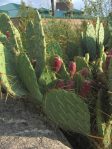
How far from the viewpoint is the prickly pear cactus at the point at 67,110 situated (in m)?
3.05

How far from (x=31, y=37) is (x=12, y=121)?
2.47 feet

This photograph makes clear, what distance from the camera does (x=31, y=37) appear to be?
12.1ft

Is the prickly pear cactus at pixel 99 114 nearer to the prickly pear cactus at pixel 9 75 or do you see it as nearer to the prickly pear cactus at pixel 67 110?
the prickly pear cactus at pixel 67 110

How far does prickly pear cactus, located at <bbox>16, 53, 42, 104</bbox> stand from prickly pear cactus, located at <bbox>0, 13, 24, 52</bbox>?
293mm

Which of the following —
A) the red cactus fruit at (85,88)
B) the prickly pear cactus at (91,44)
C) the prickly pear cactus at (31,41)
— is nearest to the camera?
the red cactus fruit at (85,88)

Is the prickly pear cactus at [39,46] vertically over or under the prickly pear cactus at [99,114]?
over

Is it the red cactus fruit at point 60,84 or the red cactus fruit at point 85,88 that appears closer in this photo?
the red cactus fruit at point 85,88

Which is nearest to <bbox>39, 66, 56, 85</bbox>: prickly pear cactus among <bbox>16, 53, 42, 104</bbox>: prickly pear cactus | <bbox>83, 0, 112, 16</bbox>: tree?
<bbox>16, 53, 42, 104</bbox>: prickly pear cactus

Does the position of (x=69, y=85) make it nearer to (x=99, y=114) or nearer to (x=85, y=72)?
(x=85, y=72)

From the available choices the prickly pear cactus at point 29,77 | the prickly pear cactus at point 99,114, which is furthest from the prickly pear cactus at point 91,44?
the prickly pear cactus at point 99,114

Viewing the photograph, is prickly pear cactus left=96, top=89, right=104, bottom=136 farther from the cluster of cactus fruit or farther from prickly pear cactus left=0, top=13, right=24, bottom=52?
prickly pear cactus left=0, top=13, right=24, bottom=52

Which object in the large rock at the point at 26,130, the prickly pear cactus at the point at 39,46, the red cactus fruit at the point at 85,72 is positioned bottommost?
the large rock at the point at 26,130

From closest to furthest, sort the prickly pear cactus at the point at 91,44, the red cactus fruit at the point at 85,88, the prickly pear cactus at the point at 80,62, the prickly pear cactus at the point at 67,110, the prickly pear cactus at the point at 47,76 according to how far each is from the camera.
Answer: the prickly pear cactus at the point at 67,110 → the red cactus fruit at the point at 85,88 → the prickly pear cactus at the point at 47,76 → the prickly pear cactus at the point at 80,62 → the prickly pear cactus at the point at 91,44

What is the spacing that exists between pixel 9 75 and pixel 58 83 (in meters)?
0.37
